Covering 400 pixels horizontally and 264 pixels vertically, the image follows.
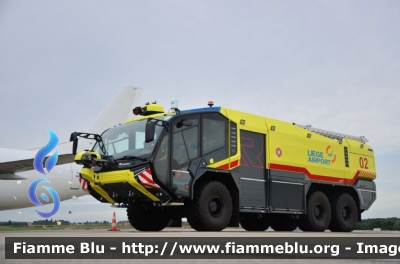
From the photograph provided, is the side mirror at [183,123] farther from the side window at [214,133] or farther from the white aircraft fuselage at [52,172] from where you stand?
the white aircraft fuselage at [52,172]

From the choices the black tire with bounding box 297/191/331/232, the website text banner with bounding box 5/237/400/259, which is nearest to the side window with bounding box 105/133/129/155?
the website text banner with bounding box 5/237/400/259

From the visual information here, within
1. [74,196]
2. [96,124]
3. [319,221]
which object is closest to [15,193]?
[74,196]

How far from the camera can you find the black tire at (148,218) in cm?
1290

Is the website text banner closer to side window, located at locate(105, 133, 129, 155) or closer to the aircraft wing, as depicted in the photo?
side window, located at locate(105, 133, 129, 155)

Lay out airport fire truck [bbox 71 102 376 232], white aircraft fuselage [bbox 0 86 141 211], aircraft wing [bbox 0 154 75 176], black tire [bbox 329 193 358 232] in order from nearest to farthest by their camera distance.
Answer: airport fire truck [bbox 71 102 376 232] → black tire [bbox 329 193 358 232] → aircraft wing [bbox 0 154 75 176] → white aircraft fuselage [bbox 0 86 141 211]

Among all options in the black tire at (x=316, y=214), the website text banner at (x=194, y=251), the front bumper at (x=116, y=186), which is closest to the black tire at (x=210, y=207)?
the front bumper at (x=116, y=186)

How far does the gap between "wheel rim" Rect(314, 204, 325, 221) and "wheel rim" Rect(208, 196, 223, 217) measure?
13.9ft

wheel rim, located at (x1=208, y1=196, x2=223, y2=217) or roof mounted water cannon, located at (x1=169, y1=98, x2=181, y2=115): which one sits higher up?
roof mounted water cannon, located at (x1=169, y1=98, x2=181, y2=115)

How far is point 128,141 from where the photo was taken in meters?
11.6

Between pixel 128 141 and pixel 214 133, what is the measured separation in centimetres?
193

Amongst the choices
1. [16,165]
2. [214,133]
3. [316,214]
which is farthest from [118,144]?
[16,165]

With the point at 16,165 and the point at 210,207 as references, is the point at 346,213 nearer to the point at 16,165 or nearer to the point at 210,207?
the point at 210,207

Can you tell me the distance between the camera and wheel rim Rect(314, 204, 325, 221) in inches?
580

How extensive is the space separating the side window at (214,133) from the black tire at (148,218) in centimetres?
240
